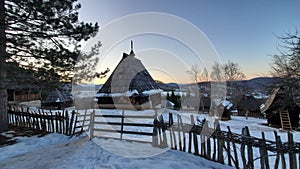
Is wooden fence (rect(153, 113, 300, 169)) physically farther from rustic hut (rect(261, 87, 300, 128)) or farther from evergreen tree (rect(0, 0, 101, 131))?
rustic hut (rect(261, 87, 300, 128))

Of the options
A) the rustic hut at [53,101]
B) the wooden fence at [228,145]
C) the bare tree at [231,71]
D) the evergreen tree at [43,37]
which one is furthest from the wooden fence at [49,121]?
the bare tree at [231,71]

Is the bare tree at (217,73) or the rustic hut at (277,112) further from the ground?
the bare tree at (217,73)

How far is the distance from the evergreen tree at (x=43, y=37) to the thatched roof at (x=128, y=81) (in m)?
6.85

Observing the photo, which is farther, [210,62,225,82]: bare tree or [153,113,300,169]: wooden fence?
[210,62,225,82]: bare tree

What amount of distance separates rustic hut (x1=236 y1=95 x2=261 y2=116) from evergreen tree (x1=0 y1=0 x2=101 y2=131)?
26252mm

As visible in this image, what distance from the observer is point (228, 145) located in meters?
4.15

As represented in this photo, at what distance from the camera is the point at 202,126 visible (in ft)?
15.8

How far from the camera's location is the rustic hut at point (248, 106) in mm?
27228

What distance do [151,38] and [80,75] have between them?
174 inches

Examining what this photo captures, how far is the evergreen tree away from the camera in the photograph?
7262 mm

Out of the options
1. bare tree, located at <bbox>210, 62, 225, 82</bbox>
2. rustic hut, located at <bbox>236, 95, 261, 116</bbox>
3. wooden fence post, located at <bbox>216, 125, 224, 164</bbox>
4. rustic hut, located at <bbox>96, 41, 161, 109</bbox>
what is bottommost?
rustic hut, located at <bbox>236, 95, 261, 116</bbox>

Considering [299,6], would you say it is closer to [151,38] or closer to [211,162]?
[151,38]

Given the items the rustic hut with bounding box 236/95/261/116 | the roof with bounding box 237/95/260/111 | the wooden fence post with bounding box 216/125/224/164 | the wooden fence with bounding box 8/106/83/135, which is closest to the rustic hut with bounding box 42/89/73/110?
the wooden fence with bounding box 8/106/83/135

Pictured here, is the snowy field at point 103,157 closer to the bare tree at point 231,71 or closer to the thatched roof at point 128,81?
the thatched roof at point 128,81
